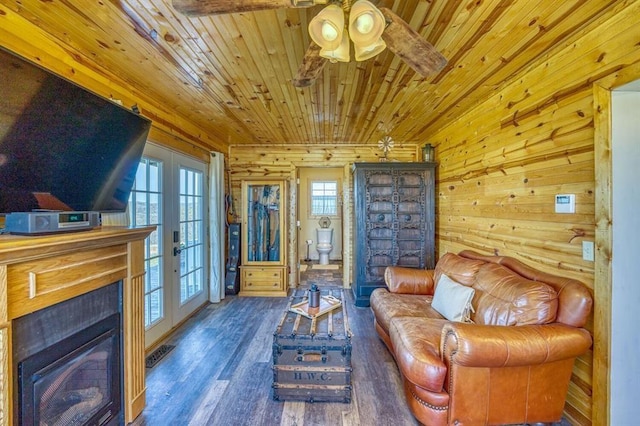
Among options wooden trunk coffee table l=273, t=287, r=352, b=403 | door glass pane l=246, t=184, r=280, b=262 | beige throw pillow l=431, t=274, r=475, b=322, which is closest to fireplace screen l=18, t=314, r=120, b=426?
wooden trunk coffee table l=273, t=287, r=352, b=403

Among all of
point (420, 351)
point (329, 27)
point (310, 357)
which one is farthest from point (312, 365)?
point (329, 27)

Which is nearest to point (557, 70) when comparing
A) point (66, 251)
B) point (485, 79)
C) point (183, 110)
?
point (485, 79)

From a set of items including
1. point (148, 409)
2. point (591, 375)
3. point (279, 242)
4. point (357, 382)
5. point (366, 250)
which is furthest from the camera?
point (279, 242)

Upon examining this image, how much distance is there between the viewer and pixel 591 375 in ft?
5.83

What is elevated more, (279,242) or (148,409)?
(279,242)

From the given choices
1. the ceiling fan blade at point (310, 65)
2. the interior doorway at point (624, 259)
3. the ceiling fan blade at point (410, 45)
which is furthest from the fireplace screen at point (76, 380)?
the interior doorway at point (624, 259)

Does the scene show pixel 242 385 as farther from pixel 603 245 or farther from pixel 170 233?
pixel 603 245

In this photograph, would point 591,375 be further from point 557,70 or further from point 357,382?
point 557,70

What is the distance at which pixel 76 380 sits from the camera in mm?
1579

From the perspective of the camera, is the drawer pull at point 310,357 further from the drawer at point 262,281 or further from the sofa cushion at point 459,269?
the drawer at point 262,281

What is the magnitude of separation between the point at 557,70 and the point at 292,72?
194 cm

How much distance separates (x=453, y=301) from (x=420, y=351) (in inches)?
30.2

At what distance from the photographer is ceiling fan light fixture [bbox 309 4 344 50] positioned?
126cm

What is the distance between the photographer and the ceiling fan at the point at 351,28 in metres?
1.22
